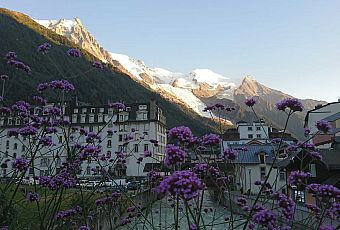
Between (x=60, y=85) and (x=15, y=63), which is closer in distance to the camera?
(x=60, y=85)

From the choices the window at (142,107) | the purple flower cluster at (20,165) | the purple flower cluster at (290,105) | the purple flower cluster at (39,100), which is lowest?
the purple flower cluster at (20,165)

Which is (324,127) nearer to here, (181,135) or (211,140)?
(211,140)

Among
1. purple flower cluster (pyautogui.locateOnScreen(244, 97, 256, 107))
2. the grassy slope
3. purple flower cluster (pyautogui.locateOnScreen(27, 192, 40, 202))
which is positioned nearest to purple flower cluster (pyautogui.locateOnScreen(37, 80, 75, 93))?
purple flower cluster (pyautogui.locateOnScreen(27, 192, 40, 202))

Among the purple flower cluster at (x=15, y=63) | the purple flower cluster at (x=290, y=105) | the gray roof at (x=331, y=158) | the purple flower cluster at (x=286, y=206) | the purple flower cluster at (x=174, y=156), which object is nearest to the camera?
the purple flower cluster at (x=174, y=156)

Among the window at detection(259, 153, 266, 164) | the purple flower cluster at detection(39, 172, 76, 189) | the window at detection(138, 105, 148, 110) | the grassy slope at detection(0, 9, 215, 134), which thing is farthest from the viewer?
the grassy slope at detection(0, 9, 215, 134)

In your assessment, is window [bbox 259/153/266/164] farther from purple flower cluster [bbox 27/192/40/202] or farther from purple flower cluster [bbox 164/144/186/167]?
purple flower cluster [bbox 164/144/186/167]

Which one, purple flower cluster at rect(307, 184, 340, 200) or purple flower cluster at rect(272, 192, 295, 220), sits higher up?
purple flower cluster at rect(307, 184, 340, 200)

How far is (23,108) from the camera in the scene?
463 centimetres

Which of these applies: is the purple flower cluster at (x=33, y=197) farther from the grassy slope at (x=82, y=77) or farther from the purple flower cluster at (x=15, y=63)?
the grassy slope at (x=82, y=77)

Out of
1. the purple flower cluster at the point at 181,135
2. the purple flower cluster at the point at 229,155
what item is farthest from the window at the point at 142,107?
the purple flower cluster at the point at 181,135

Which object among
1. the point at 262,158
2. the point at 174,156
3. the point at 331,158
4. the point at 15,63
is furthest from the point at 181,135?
the point at 262,158

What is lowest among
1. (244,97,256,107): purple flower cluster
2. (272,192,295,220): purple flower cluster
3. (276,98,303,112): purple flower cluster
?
(272,192,295,220): purple flower cluster

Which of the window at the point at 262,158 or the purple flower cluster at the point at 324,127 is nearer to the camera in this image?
the purple flower cluster at the point at 324,127

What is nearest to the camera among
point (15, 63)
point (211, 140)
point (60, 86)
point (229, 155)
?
point (211, 140)
